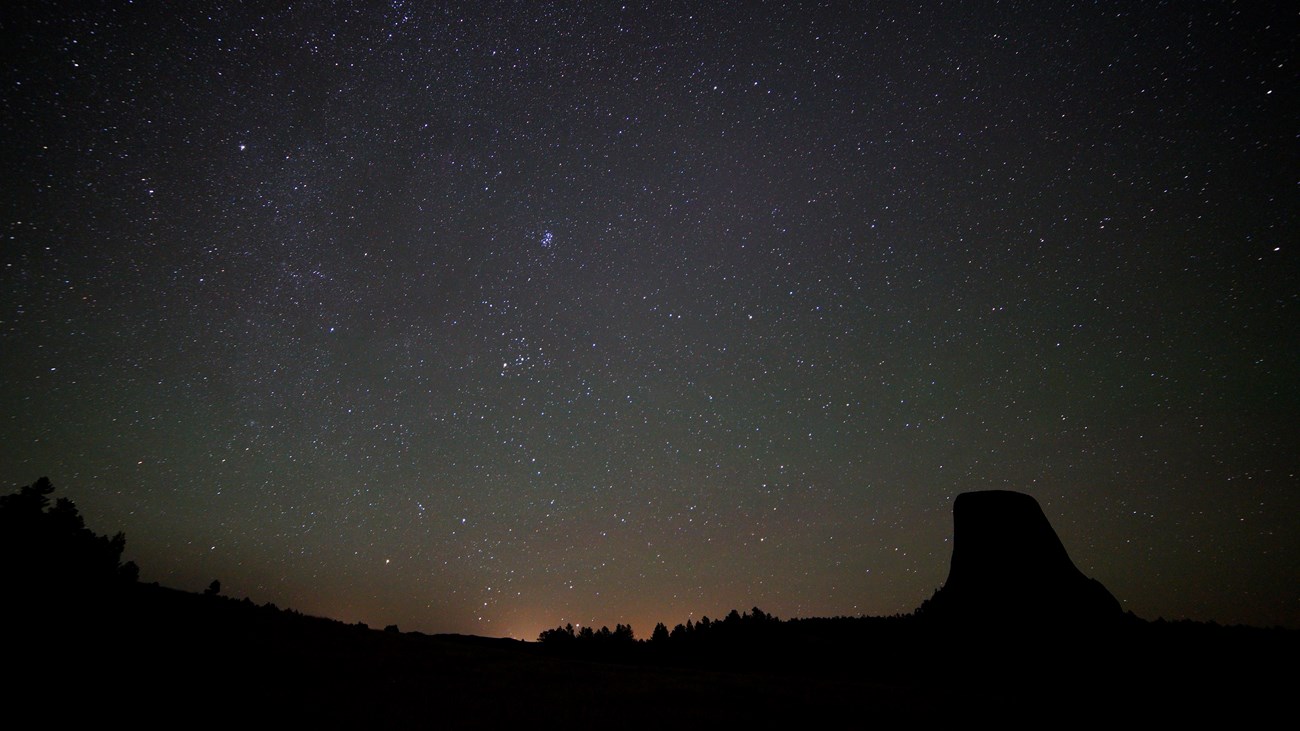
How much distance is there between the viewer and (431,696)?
238 inches

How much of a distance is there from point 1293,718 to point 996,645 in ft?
19.0

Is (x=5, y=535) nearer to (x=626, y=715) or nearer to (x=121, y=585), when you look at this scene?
(x=121, y=585)

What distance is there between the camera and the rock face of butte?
13.2 m

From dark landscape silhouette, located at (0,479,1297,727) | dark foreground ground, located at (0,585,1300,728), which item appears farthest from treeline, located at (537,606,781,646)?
dark foreground ground, located at (0,585,1300,728)

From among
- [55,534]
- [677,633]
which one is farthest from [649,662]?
[55,534]

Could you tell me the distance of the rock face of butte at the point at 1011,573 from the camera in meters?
13.2

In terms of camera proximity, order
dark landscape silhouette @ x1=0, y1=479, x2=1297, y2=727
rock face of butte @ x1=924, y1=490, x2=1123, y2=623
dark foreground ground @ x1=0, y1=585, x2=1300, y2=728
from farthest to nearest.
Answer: rock face of butte @ x1=924, y1=490, x2=1123, y2=623
dark landscape silhouette @ x1=0, y1=479, x2=1297, y2=727
dark foreground ground @ x1=0, y1=585, x2=1300, y2=728

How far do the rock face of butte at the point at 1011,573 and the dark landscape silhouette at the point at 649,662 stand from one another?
40 mm

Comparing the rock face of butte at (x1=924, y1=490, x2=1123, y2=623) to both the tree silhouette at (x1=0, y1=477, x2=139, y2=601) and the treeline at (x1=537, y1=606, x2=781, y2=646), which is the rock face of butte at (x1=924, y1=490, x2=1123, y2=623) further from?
the tree silhouette at (x1=0, y1=477, x2=139, y2=601)

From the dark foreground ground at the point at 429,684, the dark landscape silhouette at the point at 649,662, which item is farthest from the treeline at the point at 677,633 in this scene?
the dark foreground ground at the point at 429,684

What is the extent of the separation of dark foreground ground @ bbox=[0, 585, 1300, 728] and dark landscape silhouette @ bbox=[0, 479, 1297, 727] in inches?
1.3

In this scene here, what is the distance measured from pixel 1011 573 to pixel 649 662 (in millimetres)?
9751

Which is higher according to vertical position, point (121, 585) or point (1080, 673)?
point (121, 585)

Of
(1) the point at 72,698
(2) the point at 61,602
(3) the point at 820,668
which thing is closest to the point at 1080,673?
(3) the point at 820,668
